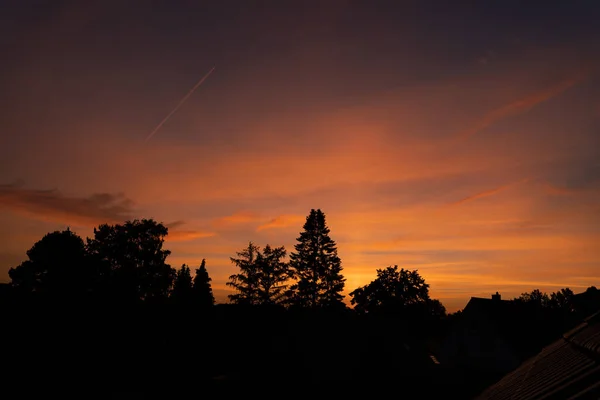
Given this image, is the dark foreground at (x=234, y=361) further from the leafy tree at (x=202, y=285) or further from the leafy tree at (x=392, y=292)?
the leafy tree at (x=392, y=292)

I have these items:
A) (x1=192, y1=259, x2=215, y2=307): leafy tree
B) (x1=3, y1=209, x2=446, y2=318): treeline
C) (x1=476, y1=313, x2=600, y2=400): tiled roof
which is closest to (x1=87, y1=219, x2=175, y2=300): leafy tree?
(x1=3, y1=209, x2=446, y2=318): treeline

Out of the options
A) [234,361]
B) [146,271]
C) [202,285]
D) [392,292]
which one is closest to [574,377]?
[234,361]

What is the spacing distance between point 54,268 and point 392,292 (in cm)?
6942

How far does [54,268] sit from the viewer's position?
41.2 m

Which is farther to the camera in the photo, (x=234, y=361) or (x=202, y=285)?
(x=202, y=285)

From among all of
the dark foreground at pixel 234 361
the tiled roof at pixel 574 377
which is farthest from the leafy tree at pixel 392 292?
the tiled roof at pixel 574 377

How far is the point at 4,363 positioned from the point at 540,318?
165 ft

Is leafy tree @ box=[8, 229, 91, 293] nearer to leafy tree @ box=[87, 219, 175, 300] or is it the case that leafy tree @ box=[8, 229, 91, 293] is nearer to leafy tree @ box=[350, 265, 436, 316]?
leafy tree @ box=[87, 219, 175, 300]

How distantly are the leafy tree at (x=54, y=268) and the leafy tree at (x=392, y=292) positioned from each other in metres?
62.7

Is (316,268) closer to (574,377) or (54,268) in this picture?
(54,268)

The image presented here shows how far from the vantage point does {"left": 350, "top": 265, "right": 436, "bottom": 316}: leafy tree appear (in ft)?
Answer: 278

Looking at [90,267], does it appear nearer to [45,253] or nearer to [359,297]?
[45,253]

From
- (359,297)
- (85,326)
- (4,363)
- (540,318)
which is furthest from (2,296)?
(359,297)

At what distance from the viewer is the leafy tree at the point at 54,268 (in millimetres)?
39938
